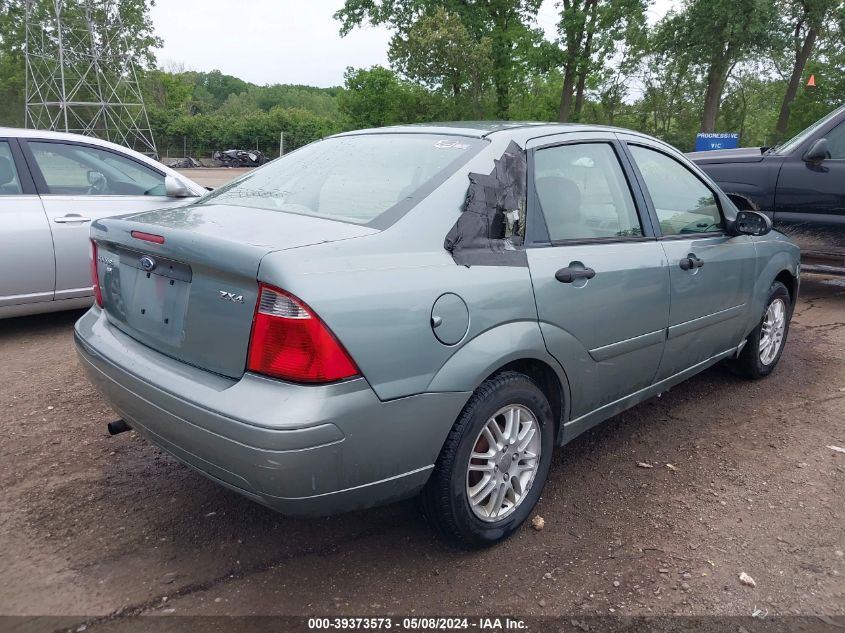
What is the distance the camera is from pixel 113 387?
8.66 ft

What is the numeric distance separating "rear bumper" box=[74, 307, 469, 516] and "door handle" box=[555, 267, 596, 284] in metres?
0.73

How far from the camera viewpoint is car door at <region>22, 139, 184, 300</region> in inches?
203

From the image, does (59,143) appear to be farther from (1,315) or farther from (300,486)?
(300,486)

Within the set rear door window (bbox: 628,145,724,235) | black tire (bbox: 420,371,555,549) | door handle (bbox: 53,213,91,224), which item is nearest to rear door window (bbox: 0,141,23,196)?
door handle (bbox: 53,213,91,224)

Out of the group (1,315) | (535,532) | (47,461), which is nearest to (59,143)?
(1,315)

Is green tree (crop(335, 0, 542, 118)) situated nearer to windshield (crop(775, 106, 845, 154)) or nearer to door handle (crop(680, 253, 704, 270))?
windshield (crop(775, 106, 845, 154))

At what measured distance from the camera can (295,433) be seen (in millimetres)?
2053

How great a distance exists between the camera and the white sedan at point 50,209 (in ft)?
16.3

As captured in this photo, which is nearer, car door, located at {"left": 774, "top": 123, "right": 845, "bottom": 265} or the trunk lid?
the trunk lid

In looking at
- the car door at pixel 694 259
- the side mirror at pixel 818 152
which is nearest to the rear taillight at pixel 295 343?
the car door at pixel 694 259

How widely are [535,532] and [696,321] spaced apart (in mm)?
1544

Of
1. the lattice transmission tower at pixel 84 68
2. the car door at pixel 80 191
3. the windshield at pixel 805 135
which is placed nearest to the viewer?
the car door at pixel 80 191

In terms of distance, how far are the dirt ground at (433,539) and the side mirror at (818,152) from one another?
3.74m

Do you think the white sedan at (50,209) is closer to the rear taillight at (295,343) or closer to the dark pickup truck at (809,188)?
the rear taillight at (295,343)
